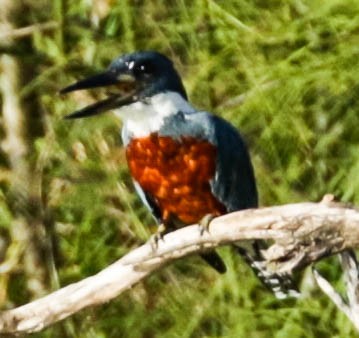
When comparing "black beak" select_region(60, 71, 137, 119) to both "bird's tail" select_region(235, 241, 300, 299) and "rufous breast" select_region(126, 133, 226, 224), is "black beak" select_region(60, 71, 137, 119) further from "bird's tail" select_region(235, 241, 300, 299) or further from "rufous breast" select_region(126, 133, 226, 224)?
"bird's tail" select_region(235, 241, 300, 299)

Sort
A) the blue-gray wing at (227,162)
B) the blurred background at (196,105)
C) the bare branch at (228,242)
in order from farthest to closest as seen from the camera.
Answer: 1. the blurred background at (196,105)
2. the blue-gray wing at (227,162)
3. the bare branch at (228,242)

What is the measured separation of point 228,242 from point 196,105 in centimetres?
108

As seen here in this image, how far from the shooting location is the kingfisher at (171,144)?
3271 millimetres

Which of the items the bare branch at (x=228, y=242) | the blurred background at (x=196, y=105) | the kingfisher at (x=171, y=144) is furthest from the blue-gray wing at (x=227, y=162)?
the blurred background at (x=196, y=105)

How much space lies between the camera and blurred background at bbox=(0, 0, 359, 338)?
400 centimetres

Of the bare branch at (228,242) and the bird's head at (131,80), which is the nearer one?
the bare branch at (228,242)

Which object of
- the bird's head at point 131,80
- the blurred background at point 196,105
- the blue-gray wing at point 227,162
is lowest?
the blurred background at point 196,105

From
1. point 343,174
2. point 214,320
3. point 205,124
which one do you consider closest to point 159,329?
point 214,320

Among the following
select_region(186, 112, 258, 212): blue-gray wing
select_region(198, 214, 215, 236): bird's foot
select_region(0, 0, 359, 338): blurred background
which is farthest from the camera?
select_region(0, 0, 359, 338): blurred background

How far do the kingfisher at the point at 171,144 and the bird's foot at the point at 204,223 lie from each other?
10cm

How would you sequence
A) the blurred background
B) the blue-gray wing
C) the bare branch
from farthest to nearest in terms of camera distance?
the blurred background < the blue-gray wing < the bare branch

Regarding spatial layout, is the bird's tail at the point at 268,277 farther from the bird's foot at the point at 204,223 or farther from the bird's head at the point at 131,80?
the bird's head at the point at 131,80

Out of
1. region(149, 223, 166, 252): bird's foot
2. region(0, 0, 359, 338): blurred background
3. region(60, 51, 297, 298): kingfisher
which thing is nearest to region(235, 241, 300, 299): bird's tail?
region(60, 51, 297, 298): kingfisher

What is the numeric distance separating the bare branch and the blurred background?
0.97 metres
